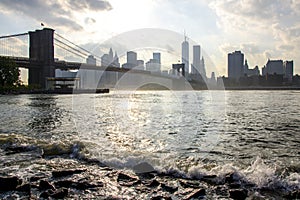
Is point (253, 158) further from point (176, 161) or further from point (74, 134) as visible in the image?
point (74, 134)

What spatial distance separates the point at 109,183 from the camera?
6.91 meters

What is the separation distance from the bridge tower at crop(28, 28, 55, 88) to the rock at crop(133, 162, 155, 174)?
9139 cm

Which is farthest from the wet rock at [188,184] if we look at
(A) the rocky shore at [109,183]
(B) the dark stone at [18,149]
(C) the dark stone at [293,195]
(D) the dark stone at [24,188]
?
(B) the dark stone at [18,149]

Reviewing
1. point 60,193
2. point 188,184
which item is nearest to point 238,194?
point 188,184

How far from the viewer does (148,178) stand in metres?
7.39

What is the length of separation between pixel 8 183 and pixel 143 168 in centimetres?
357

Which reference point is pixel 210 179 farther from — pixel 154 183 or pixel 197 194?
pixel 154 183

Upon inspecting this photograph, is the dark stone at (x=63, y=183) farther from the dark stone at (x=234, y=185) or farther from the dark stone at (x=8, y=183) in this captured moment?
the dark stone at (x=234, y=185)

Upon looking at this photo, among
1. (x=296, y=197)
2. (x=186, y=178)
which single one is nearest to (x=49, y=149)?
(x=186, y=178)

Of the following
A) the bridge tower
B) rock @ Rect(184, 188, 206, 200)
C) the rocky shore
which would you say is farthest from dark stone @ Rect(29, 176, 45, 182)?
the bridge tower

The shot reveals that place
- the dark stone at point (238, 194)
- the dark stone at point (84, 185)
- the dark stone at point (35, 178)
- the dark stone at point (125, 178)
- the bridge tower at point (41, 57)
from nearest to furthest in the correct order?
1. the dark stone at point (238, 194)
2. the dark stone at point (84, 185)
3. the dark stone at point (35, 178)
4. the dark stone at point (125, 178)
5. the bridge tower at point (41, 57)

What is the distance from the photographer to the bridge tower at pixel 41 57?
95.1 metres

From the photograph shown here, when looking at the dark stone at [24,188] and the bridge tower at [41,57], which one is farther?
the bridge tower at [41,57]

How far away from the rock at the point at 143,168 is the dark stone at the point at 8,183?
10.1 ft
